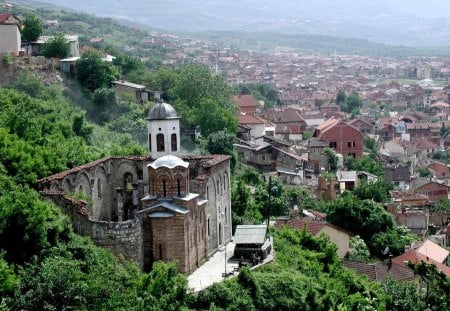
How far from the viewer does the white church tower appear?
79.4 feet

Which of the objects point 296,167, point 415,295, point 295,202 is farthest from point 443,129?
point 415,295

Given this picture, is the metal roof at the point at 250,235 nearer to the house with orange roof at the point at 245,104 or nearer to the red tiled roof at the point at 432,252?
the red tiled roof at the point at 432,252

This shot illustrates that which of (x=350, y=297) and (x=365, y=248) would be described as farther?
(x=365, y=248)

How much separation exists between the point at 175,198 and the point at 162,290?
3612mm

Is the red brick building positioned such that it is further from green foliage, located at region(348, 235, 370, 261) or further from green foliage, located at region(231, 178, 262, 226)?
green foliage, located at region(231, 178, 262, 226)

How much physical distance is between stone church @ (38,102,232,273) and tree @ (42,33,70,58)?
54.7ft

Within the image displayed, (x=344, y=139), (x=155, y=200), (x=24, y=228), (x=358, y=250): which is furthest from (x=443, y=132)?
(x=24, y=228)

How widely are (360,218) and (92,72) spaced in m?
13.7

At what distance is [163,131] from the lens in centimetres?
2427

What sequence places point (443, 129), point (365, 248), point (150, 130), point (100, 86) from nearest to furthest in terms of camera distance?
point (150, 130) < point (365, 248) < point (100, 86) < point (443, 129)

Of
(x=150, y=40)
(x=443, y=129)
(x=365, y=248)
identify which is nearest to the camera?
(x=365, y=248)

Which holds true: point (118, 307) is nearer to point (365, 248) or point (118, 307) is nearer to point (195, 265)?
point (195, 265)

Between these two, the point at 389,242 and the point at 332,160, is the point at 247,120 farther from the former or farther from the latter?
the point at 389,242

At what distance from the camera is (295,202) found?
4194cm
